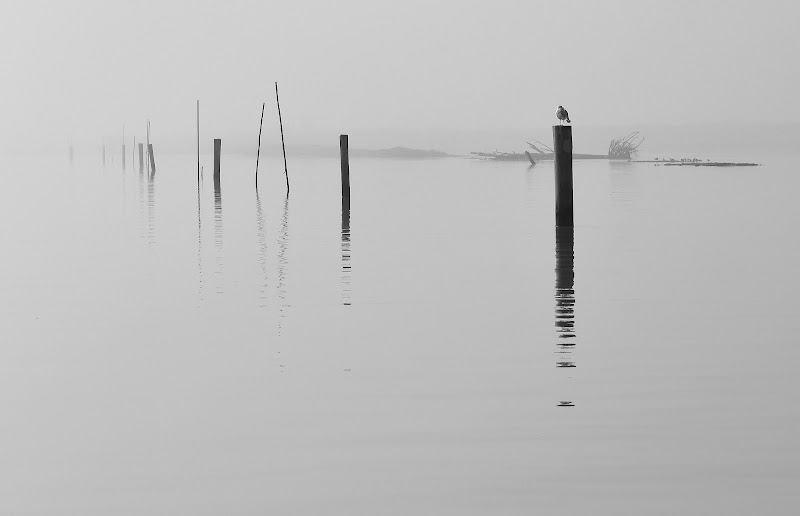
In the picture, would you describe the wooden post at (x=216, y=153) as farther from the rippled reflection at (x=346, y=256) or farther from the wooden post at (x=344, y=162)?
the rippled reflection at (x=346, y=256)

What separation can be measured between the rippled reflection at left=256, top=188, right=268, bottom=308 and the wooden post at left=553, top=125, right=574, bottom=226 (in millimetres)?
5858

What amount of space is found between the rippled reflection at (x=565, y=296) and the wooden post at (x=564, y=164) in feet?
1.55

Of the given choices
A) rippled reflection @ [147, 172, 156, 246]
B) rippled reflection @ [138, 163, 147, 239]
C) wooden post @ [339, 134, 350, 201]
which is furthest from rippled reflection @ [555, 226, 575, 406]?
wooden post @ [339, 134, 350, 201]

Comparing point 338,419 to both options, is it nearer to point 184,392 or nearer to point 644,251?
point 184,392

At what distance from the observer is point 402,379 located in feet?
33.0

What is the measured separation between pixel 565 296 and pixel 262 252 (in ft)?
28.1

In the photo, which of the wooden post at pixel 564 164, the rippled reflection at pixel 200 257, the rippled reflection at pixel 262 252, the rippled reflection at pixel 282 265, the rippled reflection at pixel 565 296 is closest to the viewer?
the rippled reflection at pixel 565 296

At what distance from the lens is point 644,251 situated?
22.3 metres

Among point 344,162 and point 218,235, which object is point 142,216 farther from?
point 218,235

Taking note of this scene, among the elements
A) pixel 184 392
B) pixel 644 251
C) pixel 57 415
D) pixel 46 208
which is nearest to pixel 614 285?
pixel 644 251

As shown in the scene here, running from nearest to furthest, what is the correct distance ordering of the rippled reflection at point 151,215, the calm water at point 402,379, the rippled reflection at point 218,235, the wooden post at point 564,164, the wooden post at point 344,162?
the calm water at point 402,379, the rippled reflection at point 218,235, the wooden post at point 564,164, the rippled reflection at point 151,215, the wooden post at point 344,162

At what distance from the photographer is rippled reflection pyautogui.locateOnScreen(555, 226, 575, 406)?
11.3 metres

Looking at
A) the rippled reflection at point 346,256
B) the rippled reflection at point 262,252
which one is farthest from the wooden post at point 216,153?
the rippled reflection at point 346,256

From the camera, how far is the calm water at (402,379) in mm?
6816
